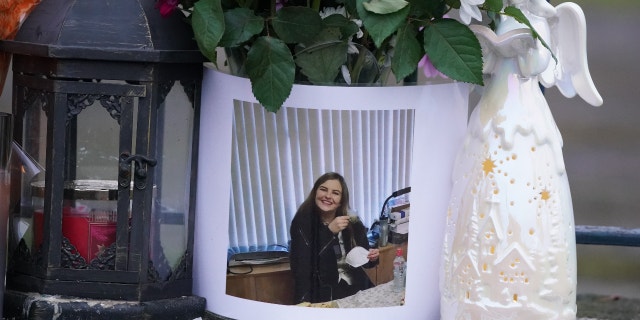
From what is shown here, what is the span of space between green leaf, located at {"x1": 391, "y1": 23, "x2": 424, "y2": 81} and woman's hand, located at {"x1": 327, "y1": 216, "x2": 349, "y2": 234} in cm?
24

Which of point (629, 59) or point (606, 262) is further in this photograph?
point (629, 59)

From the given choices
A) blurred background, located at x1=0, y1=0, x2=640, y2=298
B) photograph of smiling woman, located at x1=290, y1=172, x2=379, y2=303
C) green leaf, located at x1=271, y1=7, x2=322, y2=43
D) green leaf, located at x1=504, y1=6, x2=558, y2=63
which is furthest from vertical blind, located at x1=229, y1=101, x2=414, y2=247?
blurred background, located at x1=0, y1=0, x2=640, y2=298

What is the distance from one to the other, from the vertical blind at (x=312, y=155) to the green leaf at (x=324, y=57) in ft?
0.18

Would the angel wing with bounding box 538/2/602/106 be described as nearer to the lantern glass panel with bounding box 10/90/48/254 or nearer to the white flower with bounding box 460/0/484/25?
the white flower with bounding box 460/0/484/25

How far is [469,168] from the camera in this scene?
1625 mm

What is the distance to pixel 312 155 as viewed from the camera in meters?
1.65

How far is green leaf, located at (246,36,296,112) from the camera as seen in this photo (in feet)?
5.14

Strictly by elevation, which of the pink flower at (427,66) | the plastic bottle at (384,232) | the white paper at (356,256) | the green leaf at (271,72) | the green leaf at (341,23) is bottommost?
the white paper at (356,256)

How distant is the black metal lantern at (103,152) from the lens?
1636 millimetres

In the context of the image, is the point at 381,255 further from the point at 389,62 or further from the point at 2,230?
the point at 2,230

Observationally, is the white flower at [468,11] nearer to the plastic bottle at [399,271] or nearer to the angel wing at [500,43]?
the angel wing at [500,43]

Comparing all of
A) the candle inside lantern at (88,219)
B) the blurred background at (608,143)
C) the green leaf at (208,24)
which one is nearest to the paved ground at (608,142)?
the blurred background at (608,143)

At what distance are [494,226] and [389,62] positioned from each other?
0.30 metres

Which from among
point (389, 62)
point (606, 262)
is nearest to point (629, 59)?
point (606, 262)
